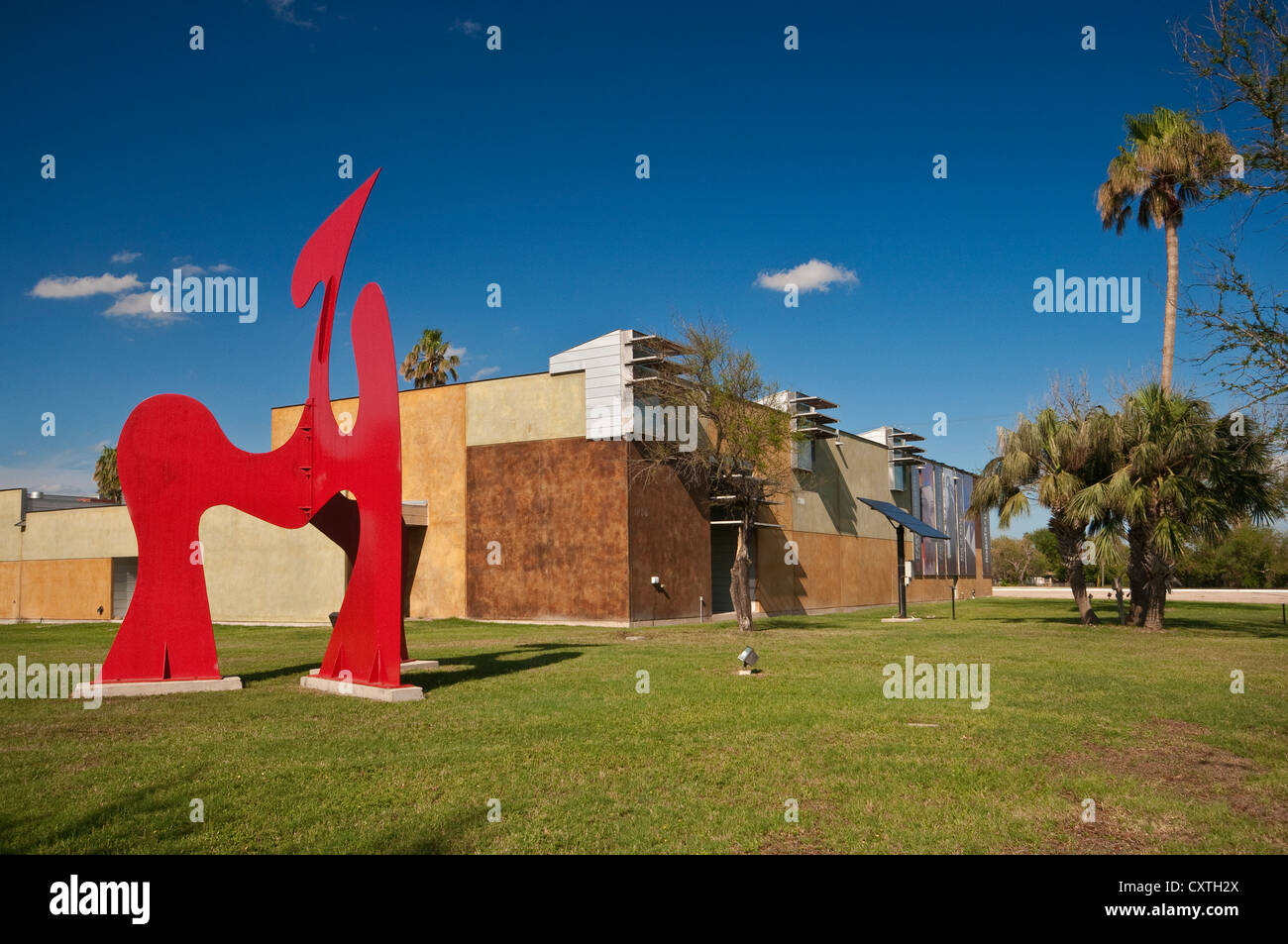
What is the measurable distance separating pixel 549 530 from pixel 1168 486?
1785 cm

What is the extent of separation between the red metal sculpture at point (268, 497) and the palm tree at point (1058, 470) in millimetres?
19353

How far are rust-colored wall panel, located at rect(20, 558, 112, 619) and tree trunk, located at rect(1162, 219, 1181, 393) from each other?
132ft

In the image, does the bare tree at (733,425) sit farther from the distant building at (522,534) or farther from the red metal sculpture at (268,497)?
the red metal sculpture at (268,497)

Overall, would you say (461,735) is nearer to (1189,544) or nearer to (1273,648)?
(1273,648)

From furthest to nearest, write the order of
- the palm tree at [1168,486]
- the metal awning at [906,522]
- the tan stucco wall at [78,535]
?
1. the tan stucco wall at [78,535]
2. the metal awning at [906,522]
3. the palm tree at [1168,486]

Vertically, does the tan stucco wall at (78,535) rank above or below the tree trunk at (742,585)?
above

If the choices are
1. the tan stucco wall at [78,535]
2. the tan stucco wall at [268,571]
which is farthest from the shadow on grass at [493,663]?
the tan stucco wall at [78,535]

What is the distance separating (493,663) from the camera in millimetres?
16609

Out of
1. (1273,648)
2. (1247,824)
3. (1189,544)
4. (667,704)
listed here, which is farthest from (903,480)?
(1247,824)

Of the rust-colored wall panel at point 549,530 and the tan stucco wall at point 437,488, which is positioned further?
the tan stucco wall at point 437,488

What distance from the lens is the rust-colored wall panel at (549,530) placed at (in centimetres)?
2766

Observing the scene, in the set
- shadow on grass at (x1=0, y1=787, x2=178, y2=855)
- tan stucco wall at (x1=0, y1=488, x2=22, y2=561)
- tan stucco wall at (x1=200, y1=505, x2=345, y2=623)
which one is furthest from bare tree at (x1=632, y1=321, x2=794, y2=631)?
tan stucco wall at (x1=0, y1=488, x2=22, y2=561)

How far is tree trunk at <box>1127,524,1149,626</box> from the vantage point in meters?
23.6

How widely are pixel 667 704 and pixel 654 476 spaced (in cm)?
1739
